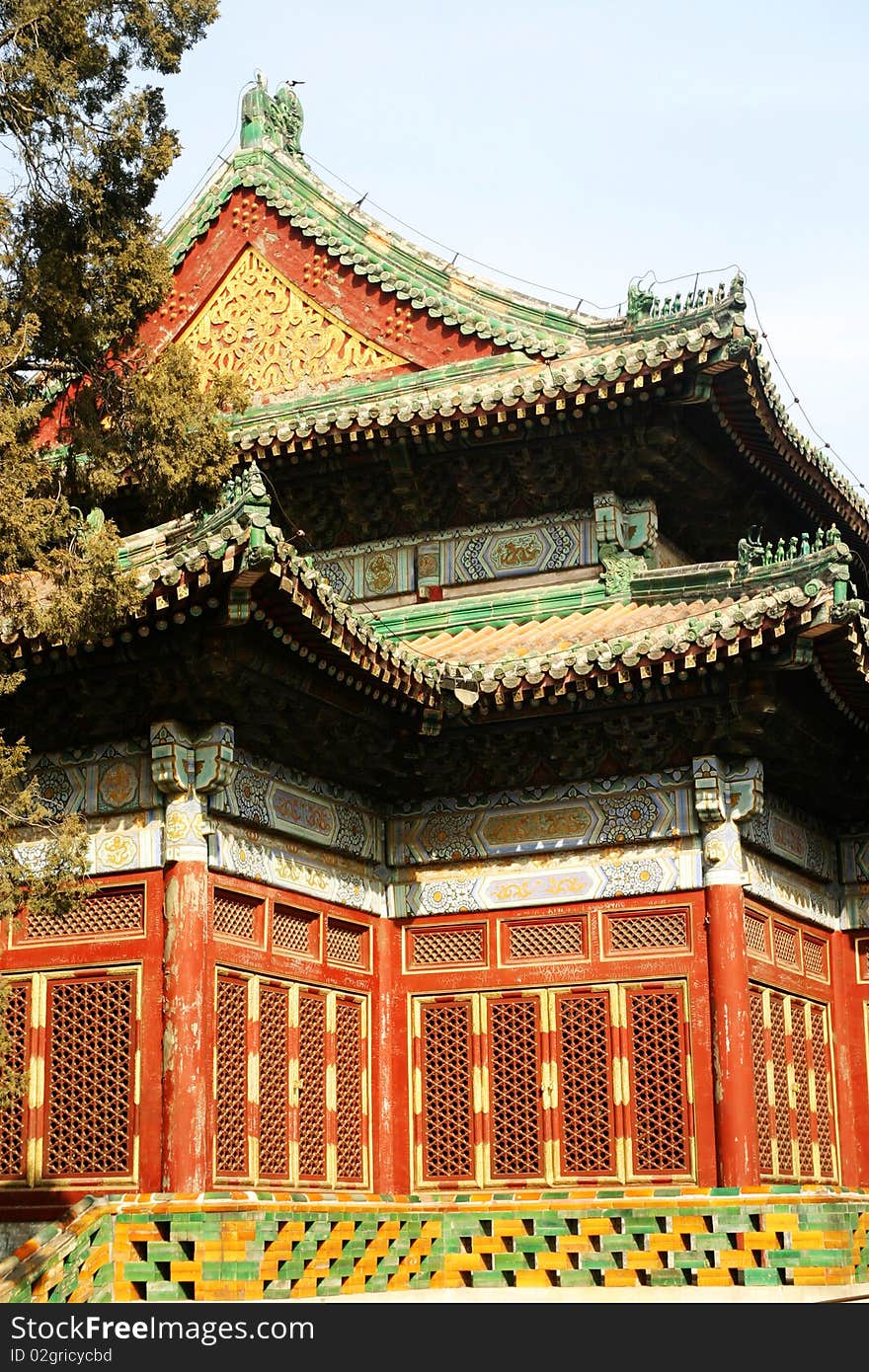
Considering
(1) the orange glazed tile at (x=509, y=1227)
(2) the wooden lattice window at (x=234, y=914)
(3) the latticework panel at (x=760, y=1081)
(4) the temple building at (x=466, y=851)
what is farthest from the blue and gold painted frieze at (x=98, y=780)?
(3) the latticework panel at (x=760, y=1081)

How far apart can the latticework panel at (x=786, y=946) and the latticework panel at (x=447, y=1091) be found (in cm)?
294

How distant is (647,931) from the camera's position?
1583 cm

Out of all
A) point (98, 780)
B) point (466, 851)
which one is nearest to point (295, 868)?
point (466, 851)

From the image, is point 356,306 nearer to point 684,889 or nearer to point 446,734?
point 446,734

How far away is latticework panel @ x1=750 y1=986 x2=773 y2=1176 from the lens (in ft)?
51.7

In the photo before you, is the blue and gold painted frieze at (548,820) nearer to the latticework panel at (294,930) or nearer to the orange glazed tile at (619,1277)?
the latticework panel at (294,930)

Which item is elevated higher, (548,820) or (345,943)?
(548,820)

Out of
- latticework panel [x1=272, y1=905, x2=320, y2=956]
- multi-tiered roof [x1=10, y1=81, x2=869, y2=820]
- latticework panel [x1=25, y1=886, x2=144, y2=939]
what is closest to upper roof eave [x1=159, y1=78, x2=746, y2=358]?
multi-tiered roof [x1=10, y1=81, x2=869, y2=820]

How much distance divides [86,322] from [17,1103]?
6149mm

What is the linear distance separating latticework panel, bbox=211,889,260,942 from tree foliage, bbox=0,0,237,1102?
193 centimetres

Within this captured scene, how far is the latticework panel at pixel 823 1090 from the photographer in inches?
682

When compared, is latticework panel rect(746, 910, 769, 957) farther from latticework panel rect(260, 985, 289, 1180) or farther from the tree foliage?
the tree foliage

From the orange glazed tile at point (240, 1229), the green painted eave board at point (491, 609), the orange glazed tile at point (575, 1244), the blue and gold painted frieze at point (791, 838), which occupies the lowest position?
the orange glazed tile at point (575, 1244)

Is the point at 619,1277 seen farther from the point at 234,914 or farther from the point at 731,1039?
the point at 234,914
